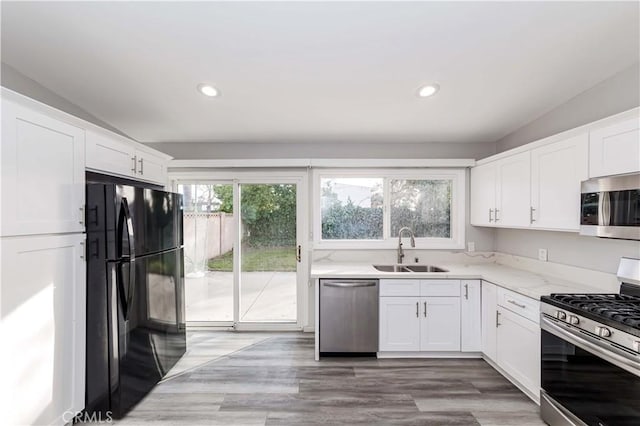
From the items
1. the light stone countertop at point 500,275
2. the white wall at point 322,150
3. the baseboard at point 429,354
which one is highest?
the white wall at point 322,150

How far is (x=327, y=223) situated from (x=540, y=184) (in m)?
2.26

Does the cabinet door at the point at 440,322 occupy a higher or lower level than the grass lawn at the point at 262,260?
lower

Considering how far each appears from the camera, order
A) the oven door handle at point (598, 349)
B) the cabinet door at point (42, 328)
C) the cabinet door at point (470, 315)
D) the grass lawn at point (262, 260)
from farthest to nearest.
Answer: the grass lawn at point (262, 260)
the cabinet door at point (470, 315)
the cabinet door at point (42, 328)
the oven door handle at point (598, 349)

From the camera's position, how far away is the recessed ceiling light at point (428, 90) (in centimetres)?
263

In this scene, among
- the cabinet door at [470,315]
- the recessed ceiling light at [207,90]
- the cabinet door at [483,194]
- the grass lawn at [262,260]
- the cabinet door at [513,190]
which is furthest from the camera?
the grass lawn at [262,260]

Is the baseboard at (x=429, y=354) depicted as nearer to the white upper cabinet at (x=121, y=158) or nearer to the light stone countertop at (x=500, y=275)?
the light stone countertop at (x=500, y=275)

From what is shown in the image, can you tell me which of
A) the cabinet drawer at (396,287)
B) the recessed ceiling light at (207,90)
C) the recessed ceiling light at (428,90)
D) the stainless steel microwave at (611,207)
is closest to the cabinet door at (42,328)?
the recessed ceiling light at (207,90)

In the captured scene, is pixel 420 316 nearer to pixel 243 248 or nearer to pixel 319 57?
pixel 243 248

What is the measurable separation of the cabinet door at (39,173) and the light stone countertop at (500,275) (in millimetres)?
2057

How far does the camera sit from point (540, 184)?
102 inches

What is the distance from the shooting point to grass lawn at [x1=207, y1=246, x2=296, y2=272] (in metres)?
3.98

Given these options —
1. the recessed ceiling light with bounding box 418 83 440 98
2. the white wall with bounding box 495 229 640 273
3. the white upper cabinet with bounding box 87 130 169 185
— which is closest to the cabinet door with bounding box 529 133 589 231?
the white wall with bounding box 495 229 640 273

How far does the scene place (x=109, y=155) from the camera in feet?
7.55

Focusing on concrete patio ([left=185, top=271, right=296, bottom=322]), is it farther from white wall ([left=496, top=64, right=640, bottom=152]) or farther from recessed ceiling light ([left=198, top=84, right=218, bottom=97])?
white wall ([left=496, top=64, right=640, bottom=152])
